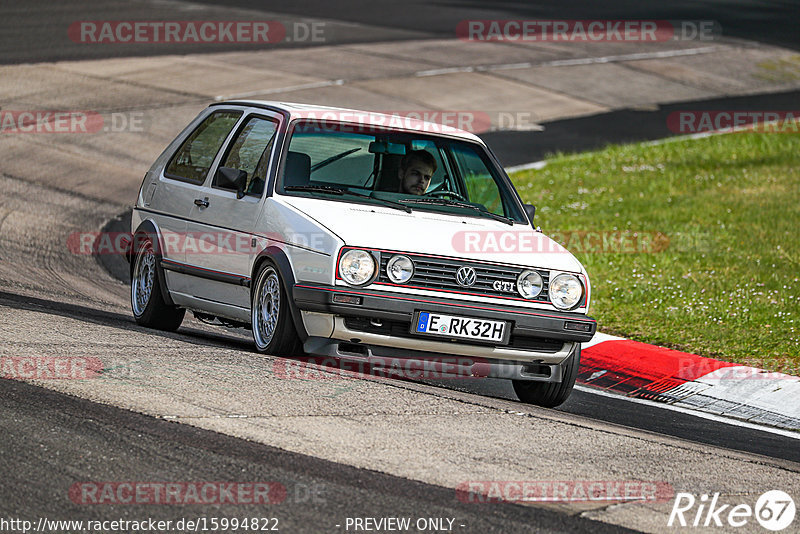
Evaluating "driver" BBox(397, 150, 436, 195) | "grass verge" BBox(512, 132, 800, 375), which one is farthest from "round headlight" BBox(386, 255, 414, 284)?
"grass verge" BBox(512, 132, 800, 375)

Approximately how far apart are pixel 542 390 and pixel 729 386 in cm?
174

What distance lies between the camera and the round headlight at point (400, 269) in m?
7.25

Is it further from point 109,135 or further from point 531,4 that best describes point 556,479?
point 531,4

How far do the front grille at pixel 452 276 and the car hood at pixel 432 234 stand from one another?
50 mm

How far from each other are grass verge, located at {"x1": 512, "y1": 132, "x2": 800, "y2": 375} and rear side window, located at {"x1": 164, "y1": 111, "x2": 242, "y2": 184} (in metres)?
3.67

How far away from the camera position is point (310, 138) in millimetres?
8328

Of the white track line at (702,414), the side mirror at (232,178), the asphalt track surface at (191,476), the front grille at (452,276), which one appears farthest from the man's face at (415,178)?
the asphalt track surface at (191,476)

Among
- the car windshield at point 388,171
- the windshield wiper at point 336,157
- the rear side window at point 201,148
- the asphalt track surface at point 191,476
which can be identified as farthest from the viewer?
the rear side window at point 201,148

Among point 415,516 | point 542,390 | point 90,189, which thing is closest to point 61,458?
point 415,516

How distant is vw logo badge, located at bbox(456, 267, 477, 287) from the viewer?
7332 mm

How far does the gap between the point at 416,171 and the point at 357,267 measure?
4.84ft

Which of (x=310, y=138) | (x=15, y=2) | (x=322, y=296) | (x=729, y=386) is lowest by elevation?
(x=729, y=386)

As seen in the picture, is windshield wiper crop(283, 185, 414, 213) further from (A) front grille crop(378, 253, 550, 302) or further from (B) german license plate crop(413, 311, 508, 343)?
(B) german license plate crop(413, 311, 508, 343)

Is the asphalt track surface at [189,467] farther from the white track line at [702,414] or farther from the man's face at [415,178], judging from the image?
the man's face at [415,178]
